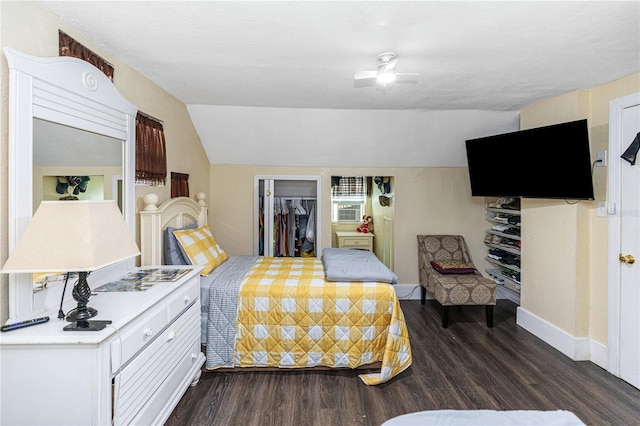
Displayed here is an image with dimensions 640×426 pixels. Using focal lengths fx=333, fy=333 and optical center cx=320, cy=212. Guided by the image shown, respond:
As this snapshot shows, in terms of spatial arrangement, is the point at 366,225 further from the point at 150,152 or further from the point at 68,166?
the point at 68,166

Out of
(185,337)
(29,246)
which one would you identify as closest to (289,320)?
(185,337)

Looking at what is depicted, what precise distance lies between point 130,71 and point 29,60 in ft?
3.30

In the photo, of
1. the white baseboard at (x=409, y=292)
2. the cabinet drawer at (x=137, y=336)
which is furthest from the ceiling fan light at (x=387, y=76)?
the white baseboard at (x=409, y=292)

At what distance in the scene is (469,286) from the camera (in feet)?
11.3

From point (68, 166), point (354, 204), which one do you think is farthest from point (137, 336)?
point (354, 204)

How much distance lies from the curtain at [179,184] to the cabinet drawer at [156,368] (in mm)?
1304

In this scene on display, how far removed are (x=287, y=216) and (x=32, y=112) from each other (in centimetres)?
317

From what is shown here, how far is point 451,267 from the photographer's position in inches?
151

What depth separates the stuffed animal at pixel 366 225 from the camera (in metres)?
5.33

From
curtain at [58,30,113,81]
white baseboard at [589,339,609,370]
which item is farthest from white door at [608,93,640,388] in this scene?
curtain at [58,30,113,81]

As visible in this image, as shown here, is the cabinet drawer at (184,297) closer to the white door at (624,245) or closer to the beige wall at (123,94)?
the beige wall at (123,94)

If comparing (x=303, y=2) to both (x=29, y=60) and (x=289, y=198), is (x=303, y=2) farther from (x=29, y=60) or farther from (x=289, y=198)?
(x=289, y=198)

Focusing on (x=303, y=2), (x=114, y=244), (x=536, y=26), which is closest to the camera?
(x=114, y=244)

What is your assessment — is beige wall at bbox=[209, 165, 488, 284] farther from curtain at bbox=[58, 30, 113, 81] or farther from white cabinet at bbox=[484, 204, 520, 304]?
curtain at bbox=[58, 30, 113, 81]
